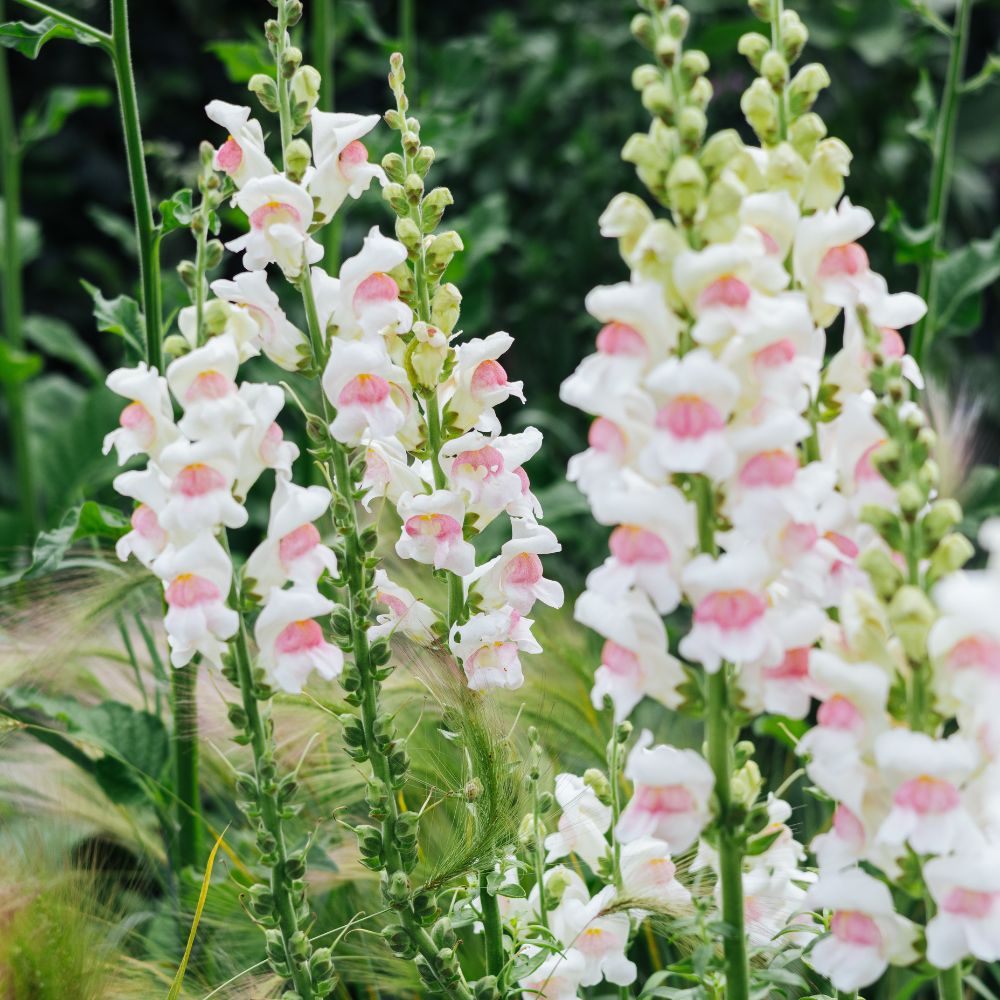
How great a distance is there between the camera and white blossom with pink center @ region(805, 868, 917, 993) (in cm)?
63

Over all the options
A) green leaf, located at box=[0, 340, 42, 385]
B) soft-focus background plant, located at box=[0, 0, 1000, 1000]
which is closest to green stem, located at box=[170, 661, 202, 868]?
soft-focus background plant, located at box=[0, 0, 1000, 1000]

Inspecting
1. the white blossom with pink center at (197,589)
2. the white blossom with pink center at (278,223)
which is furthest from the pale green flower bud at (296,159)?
the white blossom with pink center at (197,589)

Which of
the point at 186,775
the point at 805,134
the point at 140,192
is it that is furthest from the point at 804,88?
the point at 186,775

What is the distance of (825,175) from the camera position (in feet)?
2.32

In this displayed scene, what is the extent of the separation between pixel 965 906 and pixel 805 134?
1.22 feet

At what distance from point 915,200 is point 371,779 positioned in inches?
88.0

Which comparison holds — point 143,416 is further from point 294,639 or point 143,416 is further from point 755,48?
point 755,48

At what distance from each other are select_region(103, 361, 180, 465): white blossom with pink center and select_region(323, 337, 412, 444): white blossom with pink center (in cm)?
9

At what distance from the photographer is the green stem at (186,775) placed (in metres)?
1.03

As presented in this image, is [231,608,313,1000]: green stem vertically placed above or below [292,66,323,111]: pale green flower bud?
below

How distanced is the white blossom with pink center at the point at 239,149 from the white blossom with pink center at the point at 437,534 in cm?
21

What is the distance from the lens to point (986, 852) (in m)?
0.60

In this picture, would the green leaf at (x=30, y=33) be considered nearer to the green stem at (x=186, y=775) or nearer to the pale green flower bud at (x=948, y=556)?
the green stem at (x=186, y=775)

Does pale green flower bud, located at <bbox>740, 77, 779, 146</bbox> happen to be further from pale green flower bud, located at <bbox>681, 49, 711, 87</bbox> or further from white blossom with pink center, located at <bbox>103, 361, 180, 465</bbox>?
white blossom with pink center, located at <bbox>103, 361, 180, 465</bbox>
